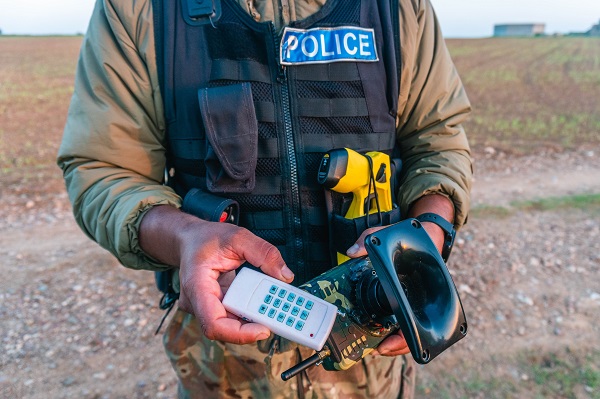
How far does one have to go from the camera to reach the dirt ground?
10.5ft

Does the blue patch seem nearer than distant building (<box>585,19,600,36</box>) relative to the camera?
Yes

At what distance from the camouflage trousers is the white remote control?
17.7 inches

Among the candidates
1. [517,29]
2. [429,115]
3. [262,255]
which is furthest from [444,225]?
[517,29]

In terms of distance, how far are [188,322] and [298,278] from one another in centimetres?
43

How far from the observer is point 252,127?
1.62 metres

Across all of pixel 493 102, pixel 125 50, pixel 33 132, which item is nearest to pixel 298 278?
pixel 125 50

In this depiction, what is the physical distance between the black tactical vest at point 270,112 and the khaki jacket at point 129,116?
2.0 inches

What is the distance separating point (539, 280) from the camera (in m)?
4.23

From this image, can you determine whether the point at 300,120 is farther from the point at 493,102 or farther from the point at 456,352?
the point at 493,102

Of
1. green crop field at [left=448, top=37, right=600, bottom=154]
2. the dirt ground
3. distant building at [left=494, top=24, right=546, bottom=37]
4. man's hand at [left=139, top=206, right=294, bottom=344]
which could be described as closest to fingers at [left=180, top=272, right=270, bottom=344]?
man's hand at [left=139, top=206, right=294, bottom=344]

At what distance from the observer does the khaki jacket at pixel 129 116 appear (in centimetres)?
160

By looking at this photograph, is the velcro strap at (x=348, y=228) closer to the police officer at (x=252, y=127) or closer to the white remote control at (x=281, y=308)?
the police officer at (x=252, y=127)

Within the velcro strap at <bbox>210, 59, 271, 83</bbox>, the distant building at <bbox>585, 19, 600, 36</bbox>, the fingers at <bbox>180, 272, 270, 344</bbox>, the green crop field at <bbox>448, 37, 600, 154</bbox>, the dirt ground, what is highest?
the velcro strap at <bbox>210, 59, 271, 83</bbox>

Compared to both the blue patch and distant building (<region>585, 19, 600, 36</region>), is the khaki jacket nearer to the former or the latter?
the blue patch
